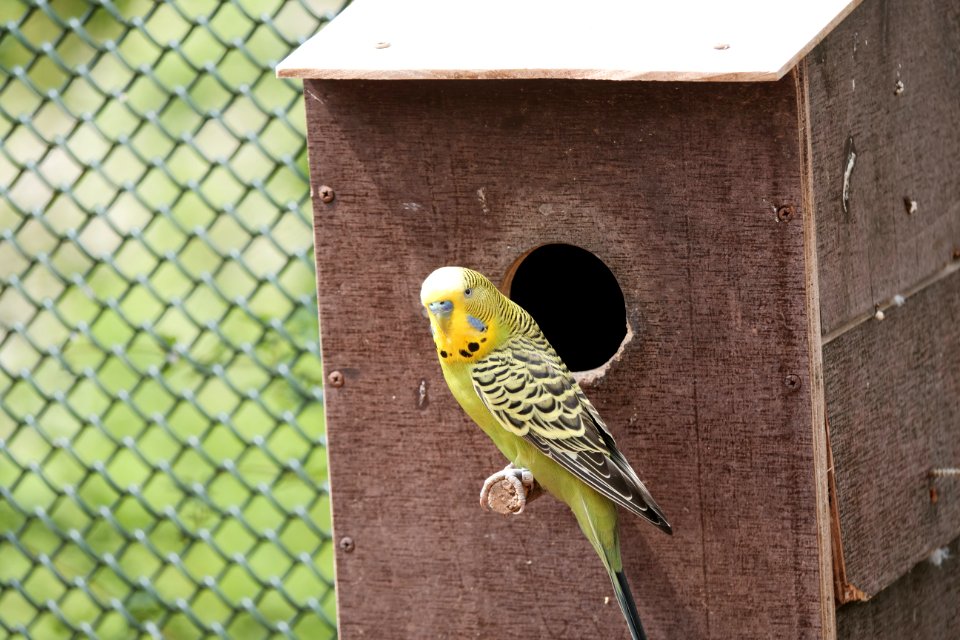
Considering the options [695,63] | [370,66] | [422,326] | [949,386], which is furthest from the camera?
[949,386]

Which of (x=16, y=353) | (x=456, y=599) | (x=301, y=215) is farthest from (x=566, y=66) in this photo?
(x=16, y=353)

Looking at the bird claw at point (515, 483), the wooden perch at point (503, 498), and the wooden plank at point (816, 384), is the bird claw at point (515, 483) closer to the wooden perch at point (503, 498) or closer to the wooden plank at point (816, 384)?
A: the wooden perch at point (503, 498)

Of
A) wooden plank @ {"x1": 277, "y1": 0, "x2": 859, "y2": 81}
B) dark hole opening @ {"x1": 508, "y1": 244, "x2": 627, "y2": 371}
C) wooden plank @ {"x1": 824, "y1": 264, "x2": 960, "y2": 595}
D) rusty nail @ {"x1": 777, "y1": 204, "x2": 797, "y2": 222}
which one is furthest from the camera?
dark hole opening @ {"x1": 508, "y1": 244, "x2": 627, "y2": 371}

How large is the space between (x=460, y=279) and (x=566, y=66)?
37 cm

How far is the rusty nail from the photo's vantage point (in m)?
2.29

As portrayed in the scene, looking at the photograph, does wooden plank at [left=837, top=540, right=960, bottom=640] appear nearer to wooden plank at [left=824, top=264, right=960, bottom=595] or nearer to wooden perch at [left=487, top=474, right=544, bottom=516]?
wooden plank at [left=824, top=264, right=960, bottom=595]

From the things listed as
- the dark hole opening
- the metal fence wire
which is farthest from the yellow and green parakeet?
the metal fence wire

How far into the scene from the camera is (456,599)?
2670 mm

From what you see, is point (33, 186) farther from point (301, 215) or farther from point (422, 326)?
point (422, 326)

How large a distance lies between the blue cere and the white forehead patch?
68mm

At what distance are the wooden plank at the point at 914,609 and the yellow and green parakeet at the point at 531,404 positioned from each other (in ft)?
1.61

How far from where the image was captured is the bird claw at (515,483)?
2.37 meters

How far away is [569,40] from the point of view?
231cm

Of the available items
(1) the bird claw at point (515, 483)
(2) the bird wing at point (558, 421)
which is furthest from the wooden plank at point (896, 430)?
(1) the bird claw at point (515, 483)
